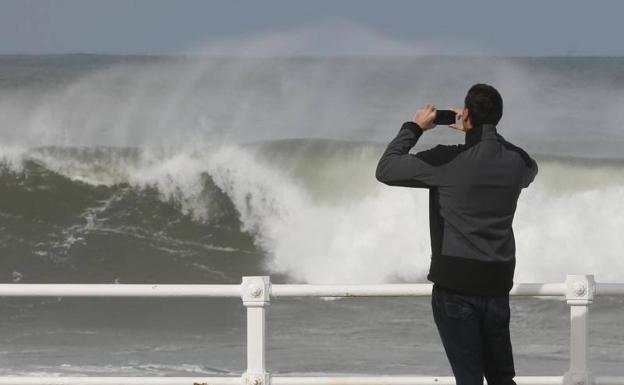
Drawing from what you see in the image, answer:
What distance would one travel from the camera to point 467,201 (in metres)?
4.88

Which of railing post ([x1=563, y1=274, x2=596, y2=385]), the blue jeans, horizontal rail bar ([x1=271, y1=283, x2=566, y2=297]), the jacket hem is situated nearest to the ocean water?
horizontal rail bar ([x1=271, y1=283, x2=566, y2=297])

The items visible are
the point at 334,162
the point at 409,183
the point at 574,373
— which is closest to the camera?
the point at 409,183

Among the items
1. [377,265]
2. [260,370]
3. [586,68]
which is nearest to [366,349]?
[260,370]

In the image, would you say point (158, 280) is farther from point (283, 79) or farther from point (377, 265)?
point (283, 79)

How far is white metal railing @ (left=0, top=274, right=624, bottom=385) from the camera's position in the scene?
625 centimetres

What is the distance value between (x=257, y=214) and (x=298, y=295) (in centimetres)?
1503

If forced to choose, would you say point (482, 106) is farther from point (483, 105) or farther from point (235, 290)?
point (235, 290)

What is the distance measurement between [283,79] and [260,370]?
33.1 m

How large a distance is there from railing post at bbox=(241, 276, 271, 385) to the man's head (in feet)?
5.96

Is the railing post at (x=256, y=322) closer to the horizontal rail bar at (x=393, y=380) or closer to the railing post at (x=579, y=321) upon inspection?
the horizontal rail bar at (x=393, y=380)

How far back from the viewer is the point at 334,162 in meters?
25.2

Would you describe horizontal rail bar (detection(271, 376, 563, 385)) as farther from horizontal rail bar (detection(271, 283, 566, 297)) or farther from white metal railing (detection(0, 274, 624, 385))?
horizontal rail bar (detection(271, 283, 566, 297))

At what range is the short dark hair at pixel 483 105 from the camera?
16.1 ft

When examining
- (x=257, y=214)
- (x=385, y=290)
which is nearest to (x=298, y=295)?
(x=385, y=290)
